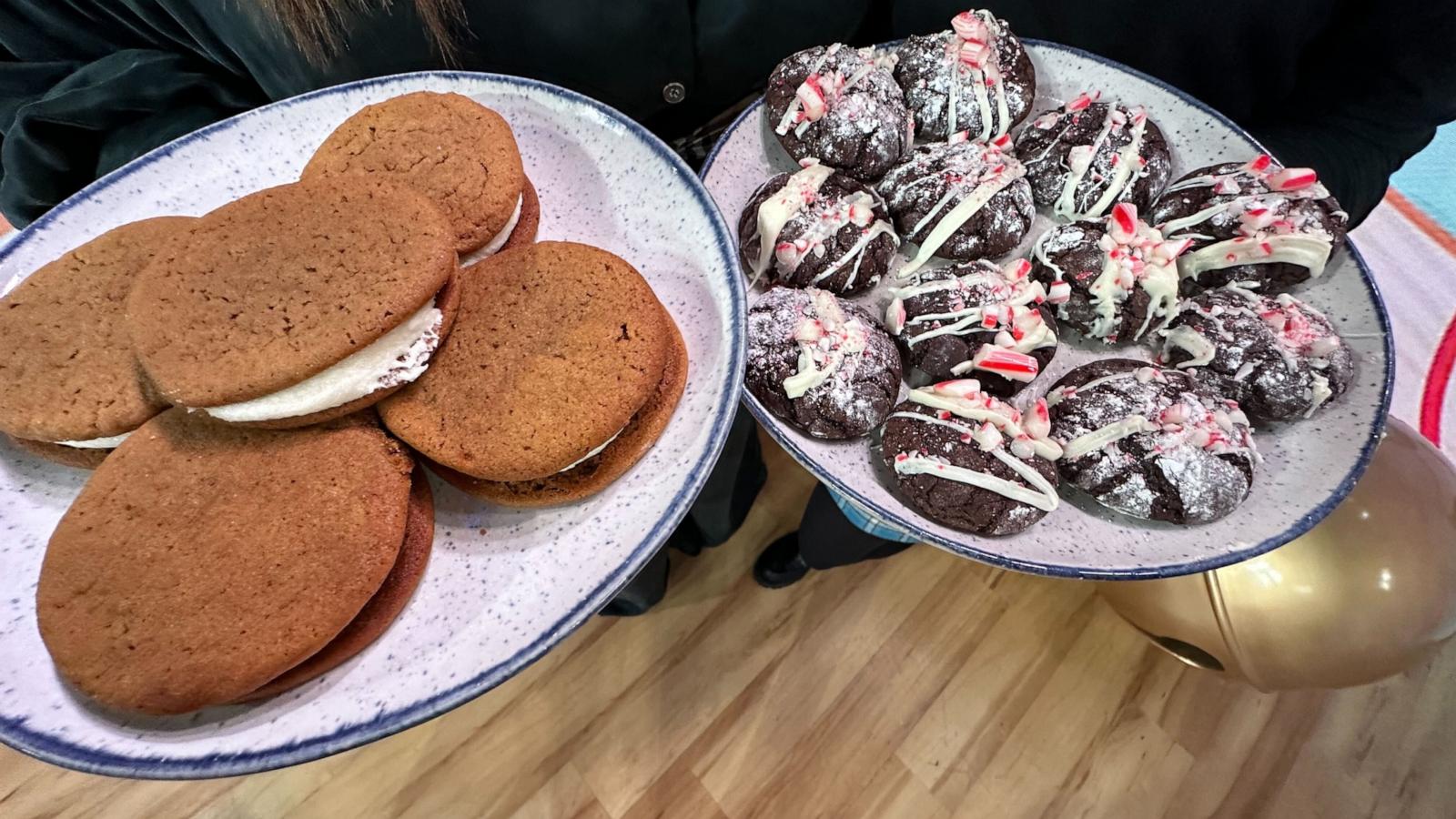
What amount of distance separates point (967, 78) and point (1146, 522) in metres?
0.77

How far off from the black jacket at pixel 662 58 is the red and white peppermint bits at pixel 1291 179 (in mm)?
209

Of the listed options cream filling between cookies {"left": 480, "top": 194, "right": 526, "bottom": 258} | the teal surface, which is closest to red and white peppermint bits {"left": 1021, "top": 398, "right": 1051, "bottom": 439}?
cream filling between cookies {"left": 480, "top": 194, "right": 526, "bottom": 258}

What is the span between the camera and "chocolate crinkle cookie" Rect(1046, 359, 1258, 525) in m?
0.98

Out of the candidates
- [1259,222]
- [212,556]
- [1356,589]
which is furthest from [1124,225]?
[212,556]

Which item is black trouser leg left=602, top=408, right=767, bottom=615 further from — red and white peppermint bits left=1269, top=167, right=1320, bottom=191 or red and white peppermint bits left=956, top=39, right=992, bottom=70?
red and white peppermint bits left=1269, top=167, right=1320, bottom=191

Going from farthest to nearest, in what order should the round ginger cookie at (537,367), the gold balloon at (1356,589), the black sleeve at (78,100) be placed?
the gold balloon at (1356,589), the black sleeve at (78,100), the round ginger cookie at (537,367)

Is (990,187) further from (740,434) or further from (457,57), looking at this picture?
(457,57)

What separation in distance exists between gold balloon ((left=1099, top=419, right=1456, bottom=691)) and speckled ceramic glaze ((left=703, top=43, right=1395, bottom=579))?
0.17 meters

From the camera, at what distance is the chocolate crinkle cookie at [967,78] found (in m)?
1.21

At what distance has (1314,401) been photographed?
3.46 ft

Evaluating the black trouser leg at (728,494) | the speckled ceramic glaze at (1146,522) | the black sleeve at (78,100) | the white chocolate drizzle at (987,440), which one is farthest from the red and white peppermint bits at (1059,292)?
the black sleeve at (78,100)

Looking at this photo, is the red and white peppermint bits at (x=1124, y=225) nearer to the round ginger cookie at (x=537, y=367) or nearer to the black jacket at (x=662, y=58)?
the black jacket at (x=662, y=58)

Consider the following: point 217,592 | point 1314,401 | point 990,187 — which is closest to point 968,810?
point 1314,401

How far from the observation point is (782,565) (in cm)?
177
